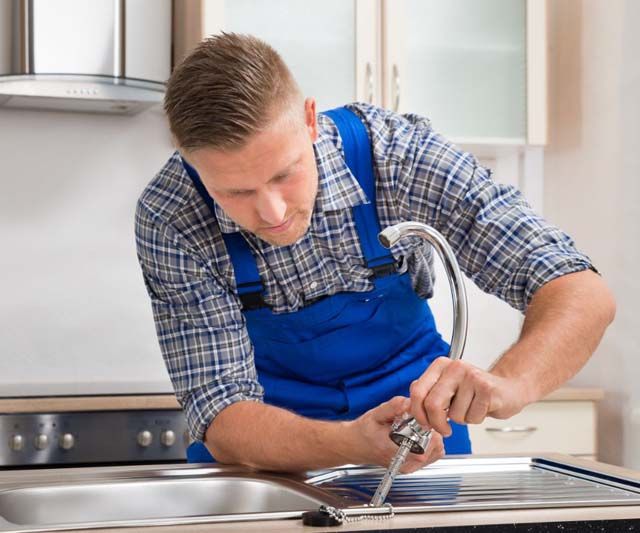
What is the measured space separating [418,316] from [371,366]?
0.41 feet

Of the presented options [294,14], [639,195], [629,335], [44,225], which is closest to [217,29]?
[294,14]

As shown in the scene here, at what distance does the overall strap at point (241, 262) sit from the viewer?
1.51 meters

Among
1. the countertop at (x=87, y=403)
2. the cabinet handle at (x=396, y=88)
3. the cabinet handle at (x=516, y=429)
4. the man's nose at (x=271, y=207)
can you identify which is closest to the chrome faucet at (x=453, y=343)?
the man's nose at (x=271, y=207)

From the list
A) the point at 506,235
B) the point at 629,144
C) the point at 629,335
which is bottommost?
the point at 629,335

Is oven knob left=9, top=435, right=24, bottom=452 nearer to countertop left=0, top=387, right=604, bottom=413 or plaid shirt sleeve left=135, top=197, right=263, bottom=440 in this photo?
countertop left=0, top=387, right=604, bottom=413

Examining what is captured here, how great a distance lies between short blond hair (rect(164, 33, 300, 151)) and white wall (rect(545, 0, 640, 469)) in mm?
1640

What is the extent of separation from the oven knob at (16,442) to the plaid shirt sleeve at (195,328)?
838 mm

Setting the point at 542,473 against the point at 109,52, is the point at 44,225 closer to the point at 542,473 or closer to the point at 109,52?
the point at 109,52

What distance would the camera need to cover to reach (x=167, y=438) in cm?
231

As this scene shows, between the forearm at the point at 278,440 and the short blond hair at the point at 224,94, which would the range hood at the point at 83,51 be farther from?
the forearm at the point at 278,440

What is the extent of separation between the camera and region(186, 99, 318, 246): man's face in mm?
1289

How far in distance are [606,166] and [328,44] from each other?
838mm

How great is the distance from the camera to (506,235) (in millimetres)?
1438

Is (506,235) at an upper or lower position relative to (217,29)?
lower
